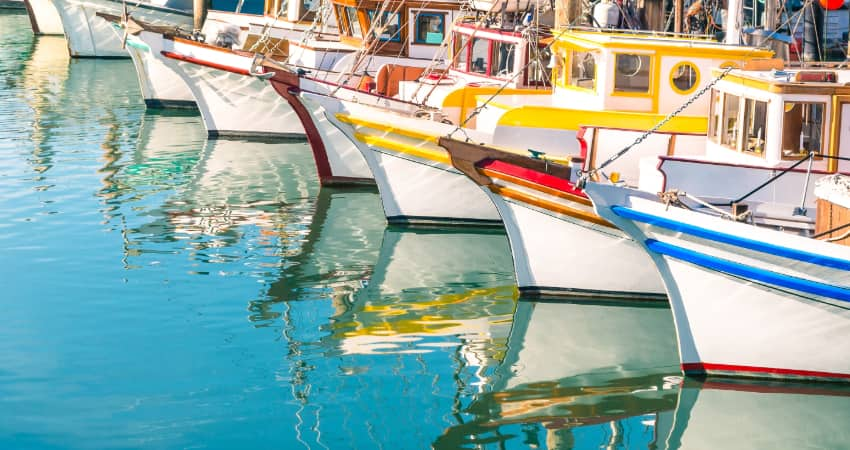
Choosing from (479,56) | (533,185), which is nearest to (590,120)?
(533,185)

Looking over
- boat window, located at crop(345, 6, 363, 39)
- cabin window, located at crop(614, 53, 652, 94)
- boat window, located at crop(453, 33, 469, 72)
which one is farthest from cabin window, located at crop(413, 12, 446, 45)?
cabin window, located at crop(614, 53, 652, 94)

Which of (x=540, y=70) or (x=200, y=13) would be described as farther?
(x=200, y=13)

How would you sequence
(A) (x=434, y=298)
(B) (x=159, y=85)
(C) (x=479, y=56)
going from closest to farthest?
(A) (x=434, y=298)
(C) (x=479, y=56)
(B) (x=159, y=85)

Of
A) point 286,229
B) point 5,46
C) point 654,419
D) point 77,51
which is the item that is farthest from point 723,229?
point 5,46

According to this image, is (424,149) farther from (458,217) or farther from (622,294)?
(622,294)

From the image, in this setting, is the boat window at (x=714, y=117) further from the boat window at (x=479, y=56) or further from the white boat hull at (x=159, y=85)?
the white boat hull at (x=159, y=85)

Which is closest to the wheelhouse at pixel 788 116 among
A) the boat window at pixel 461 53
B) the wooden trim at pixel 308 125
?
the wooden trim at pixel 308 125

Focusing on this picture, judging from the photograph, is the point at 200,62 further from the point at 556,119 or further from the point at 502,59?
the point at 556,119

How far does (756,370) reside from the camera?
1288 centimetres

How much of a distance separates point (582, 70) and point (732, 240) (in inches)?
319

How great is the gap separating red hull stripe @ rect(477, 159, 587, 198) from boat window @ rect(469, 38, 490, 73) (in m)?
8.68

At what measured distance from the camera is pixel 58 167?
24391 mm

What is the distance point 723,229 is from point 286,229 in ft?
30.4

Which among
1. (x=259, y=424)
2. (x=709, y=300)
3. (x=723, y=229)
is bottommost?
(x=259, y=424)
